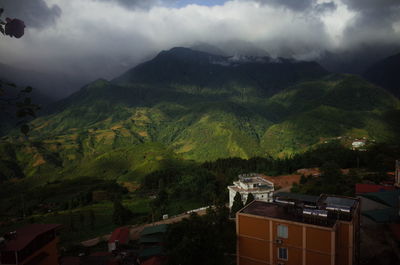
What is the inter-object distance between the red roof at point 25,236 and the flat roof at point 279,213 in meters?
12.7

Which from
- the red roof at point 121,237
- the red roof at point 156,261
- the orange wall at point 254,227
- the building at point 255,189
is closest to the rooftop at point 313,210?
the orange wall at point 254,227

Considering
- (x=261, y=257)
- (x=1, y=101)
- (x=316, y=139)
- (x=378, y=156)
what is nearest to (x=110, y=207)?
(x=261, y=257)

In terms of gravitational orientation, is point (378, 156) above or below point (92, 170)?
above

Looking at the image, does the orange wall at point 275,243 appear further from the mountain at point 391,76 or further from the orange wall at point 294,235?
the mountain at point 391,76

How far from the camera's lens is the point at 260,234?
59.6ft

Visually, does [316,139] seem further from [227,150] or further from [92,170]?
[92,170]

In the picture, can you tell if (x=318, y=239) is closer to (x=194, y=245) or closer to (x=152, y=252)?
(x=194, y=245)

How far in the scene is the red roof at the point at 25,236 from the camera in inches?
613

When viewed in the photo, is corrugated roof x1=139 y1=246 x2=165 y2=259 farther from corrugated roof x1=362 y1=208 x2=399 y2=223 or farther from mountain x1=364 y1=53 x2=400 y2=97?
mountain x1=364 y1=53 x2=400 y2=97

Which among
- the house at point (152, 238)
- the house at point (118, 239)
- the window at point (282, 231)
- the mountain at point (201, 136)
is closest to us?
the window at point (282, 231)

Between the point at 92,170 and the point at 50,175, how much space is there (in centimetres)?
1737

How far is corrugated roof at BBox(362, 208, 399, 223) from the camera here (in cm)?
2388

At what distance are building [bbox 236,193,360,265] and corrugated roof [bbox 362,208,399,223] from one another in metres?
6.87

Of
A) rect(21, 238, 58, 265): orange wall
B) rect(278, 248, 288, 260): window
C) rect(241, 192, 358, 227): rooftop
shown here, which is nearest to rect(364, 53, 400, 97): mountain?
rect(241, 192, 358, 227): rooftop
